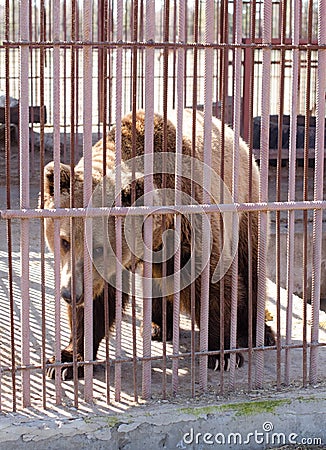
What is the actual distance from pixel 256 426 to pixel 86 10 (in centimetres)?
199

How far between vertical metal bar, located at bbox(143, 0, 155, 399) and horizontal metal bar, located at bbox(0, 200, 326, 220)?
0.25ft

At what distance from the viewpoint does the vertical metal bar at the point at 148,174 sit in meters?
3.27

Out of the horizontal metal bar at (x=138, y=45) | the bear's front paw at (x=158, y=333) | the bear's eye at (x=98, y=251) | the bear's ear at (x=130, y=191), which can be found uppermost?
the horizontal metal bar at (x=138, y=45)

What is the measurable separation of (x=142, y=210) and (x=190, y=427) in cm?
100

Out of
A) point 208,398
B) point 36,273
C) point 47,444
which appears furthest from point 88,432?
point 36,273

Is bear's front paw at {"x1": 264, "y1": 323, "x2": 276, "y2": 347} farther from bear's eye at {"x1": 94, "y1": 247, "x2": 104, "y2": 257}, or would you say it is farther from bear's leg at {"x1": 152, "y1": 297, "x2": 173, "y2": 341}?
bear's eye at {"x1": 94, "y1": 247, "x2": 104, "y2": 257}

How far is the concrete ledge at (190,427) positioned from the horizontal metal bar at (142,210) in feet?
2.91

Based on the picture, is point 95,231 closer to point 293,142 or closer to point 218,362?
point 218,362

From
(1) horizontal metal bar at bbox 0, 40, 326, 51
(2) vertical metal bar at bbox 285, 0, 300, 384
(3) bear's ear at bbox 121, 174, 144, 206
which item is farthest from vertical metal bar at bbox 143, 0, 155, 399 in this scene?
(2) vertical metal bar at bbox 285, 0, 300, 384

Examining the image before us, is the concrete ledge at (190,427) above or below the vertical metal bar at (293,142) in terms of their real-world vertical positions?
below

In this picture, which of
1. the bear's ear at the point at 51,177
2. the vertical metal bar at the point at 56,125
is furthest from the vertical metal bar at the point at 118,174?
the bear's ear at the point at 51,177

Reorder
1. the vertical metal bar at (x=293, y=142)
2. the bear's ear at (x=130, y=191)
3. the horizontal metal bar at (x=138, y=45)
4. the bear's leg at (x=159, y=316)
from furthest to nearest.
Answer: the bear's leg at (x=159, y=316)
the bear's ear at (x=130, y=191)
the vertical metal bar at (x=293, y=142)
the horizontal metal bar at (x=138, y=45)

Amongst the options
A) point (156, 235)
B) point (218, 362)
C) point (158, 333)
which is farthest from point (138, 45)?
point (158, 333)

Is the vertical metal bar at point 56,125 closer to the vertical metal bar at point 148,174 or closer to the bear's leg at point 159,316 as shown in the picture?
the vertical metal bar at point 148,174
